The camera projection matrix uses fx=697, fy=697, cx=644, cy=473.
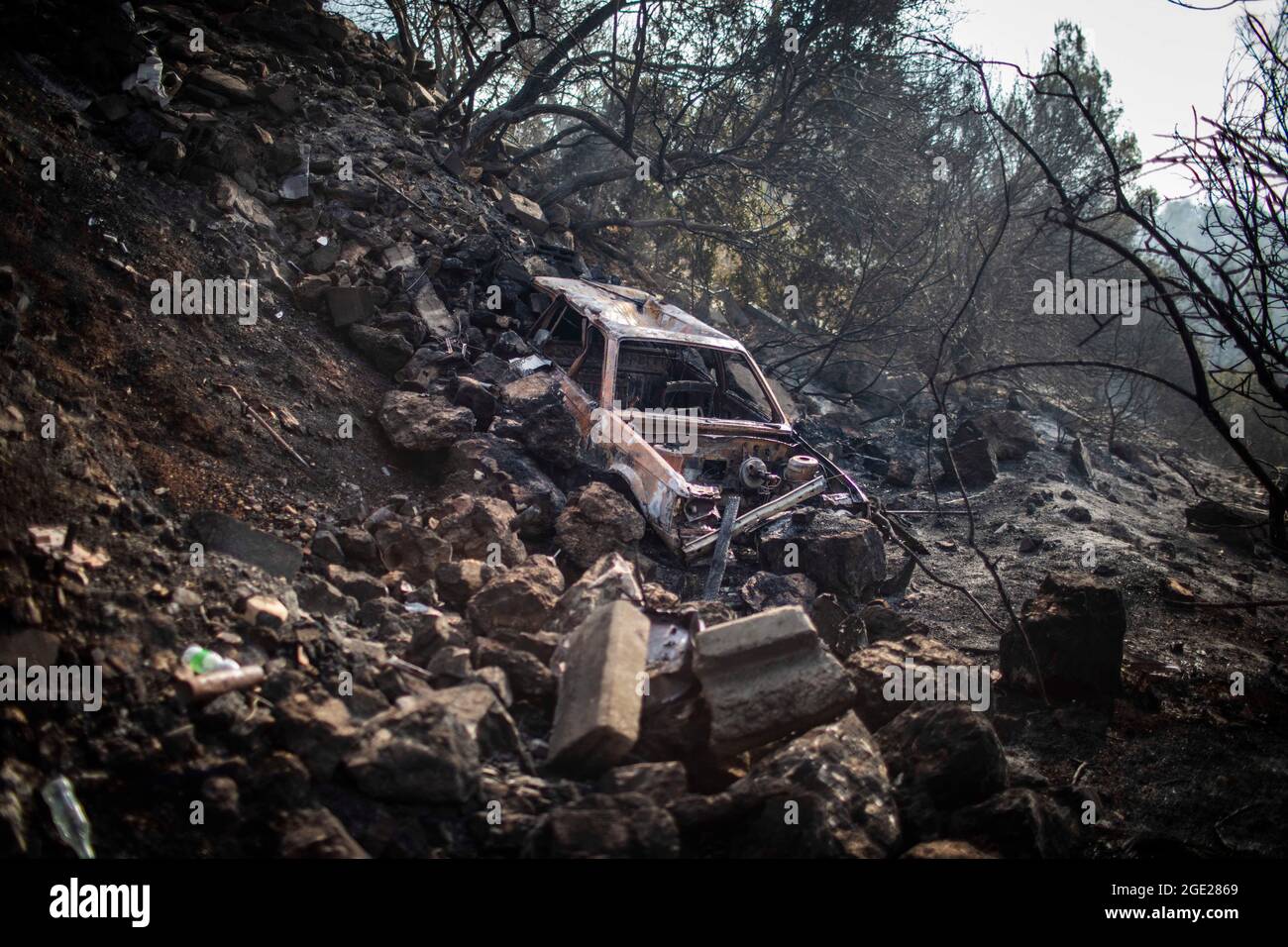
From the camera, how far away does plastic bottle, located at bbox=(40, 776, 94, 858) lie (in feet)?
6.59

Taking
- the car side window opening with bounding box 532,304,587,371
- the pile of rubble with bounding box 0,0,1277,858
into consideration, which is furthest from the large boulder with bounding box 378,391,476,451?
the car side window opening with bounding box 532,304,587,371

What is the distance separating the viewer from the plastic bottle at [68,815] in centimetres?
201

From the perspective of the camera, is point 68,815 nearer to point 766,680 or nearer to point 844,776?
point 766,680

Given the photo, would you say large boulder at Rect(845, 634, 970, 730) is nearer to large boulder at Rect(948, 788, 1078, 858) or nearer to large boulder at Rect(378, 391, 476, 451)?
large boulder at Rect(948, 788, 1078, 858)

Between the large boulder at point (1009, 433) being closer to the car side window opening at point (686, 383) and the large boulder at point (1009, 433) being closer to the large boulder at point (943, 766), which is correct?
the car side window opening at point (686, 383)

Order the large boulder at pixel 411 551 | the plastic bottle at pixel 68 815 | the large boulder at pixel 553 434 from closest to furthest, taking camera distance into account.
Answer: the plastic bottle at pixel 68 815
the large boulder at pixel 411 551
the large boulder at pixel 553 434

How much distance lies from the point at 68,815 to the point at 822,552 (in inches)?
162

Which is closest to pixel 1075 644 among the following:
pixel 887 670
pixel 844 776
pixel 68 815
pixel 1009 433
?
pixel 887 670

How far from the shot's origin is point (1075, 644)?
3.98m

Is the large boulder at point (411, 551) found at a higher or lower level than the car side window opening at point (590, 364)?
lower

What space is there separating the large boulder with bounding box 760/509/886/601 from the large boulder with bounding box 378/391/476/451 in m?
2.34

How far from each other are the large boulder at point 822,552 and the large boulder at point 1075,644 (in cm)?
112

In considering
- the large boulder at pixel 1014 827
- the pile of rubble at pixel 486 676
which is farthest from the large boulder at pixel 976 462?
the large boulder at pixel 1014 827
